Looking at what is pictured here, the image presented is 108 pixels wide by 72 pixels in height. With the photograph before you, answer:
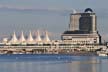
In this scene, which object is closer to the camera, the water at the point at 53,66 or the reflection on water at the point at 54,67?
the reflection on water at the point at 54,67

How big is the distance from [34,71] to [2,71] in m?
3.96

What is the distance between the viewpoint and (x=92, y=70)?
74188 millimetres

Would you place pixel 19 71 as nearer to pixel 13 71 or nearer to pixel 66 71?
pixel 13 71

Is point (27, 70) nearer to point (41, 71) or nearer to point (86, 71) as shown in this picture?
point (41, 71)

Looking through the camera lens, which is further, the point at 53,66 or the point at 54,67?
the point at 53,66

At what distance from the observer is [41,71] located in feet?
237

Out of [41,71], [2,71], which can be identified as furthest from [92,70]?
[2,71]

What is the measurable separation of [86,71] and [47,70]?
5.24 m

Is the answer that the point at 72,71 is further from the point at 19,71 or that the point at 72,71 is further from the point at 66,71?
the point at 19,71

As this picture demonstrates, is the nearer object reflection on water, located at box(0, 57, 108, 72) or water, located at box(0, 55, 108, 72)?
reflection on water, located at box(0, 57, 108, 72)

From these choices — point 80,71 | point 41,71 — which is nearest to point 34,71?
point 41,71

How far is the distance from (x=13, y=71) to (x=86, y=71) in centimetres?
891

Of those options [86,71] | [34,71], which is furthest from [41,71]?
[86,71]

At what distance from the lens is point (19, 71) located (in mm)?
72312
